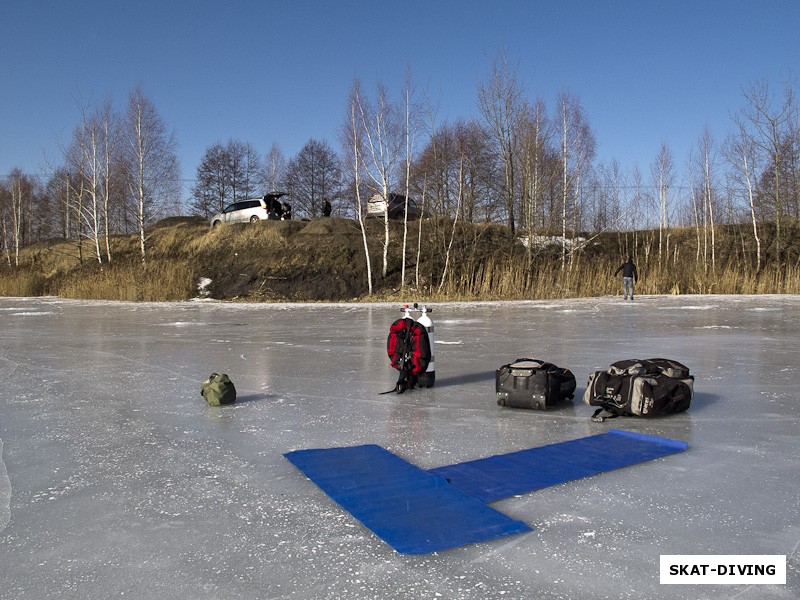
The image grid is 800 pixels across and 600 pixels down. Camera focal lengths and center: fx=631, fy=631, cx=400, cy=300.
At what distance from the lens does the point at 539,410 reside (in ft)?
21.0

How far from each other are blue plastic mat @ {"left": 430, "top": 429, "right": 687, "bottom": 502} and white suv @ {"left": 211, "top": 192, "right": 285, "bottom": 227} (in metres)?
32.4

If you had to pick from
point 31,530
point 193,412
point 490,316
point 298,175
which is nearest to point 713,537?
point 31,530

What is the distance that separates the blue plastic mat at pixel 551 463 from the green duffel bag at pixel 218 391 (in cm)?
301

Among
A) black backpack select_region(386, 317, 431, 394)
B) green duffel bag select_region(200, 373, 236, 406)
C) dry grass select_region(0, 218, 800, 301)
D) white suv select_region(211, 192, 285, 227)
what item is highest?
white suv select_region(211, 192, 285, 227)

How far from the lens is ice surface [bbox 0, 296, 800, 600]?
290cm

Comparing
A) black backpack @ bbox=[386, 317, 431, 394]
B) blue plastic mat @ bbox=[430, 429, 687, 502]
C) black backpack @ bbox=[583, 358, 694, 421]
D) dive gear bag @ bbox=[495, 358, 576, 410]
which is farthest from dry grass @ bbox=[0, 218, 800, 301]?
blue plastic mat @ bbox=[430, 429, 687, 502]

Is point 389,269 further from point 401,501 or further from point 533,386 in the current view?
point 401,501

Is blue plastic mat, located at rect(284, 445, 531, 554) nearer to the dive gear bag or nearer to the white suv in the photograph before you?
the dive gear bag

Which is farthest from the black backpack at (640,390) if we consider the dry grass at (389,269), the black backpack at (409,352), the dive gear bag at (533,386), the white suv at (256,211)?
the white suv at (256,211)

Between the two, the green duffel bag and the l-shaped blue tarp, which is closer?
the l-shaped blue tarp

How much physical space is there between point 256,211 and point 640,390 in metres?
33.8

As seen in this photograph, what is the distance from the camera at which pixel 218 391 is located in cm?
657

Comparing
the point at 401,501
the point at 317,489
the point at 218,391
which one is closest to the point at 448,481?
the point at 401,501

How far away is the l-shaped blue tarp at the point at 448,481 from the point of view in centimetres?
340
